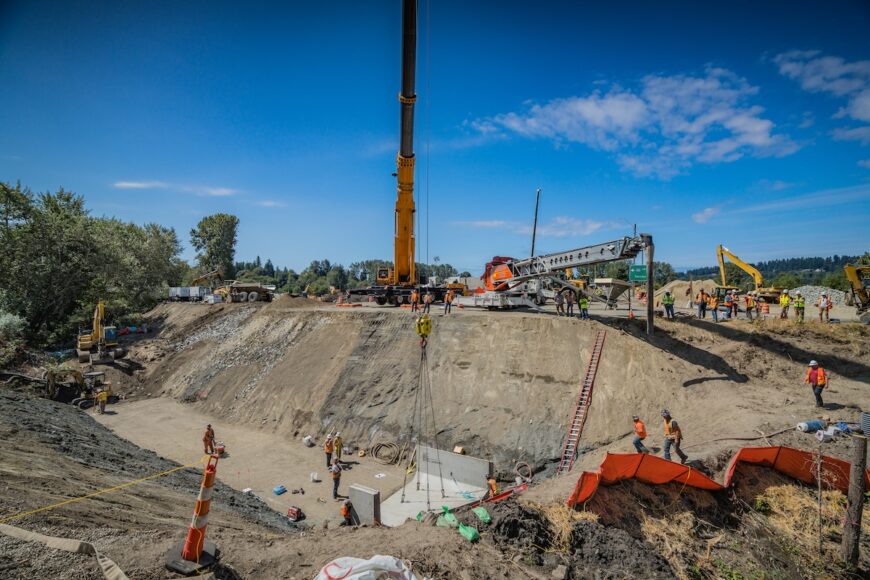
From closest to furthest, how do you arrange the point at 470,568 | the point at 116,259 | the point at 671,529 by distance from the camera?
the point at 470,568 < the point at 671,529 < the point at 116,259

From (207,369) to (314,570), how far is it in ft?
77.0

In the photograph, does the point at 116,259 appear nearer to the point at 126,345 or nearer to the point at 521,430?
the point at 126,345

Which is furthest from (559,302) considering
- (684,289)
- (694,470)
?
(684,289)

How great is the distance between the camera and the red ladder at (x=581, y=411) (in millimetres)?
13203

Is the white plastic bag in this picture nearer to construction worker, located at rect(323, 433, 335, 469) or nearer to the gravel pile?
construction worker, located at rect(323, 433, 335, 469)

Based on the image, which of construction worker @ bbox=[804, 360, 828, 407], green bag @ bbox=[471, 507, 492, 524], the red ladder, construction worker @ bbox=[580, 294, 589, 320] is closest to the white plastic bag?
green bag @ bbox=[471, 507, 492, 524]

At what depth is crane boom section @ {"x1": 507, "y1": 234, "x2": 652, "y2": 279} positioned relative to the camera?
48.7 feet

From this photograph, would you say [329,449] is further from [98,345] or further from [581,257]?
[98,345]

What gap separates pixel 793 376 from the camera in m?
14.4

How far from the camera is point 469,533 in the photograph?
22.6ft

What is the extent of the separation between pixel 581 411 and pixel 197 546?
12.6 meters

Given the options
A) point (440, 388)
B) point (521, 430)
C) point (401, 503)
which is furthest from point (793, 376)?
point (401, 503)

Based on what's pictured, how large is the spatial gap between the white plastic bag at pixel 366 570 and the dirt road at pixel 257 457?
7811mm

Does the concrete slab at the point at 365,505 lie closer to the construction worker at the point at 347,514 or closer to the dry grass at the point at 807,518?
the construction worker at the point at 347,514
